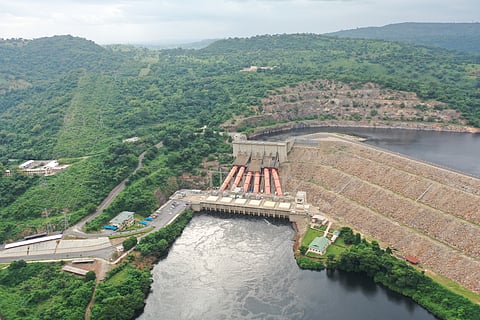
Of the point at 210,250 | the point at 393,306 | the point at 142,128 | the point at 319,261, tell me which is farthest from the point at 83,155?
the point at 393,306

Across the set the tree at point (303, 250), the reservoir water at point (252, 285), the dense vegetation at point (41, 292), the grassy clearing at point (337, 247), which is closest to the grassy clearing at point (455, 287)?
the reservoir water at point (252, 285)

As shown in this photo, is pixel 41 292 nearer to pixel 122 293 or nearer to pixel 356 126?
pixel 122 293

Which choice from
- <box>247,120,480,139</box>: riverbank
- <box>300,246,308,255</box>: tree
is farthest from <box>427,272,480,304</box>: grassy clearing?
<box>247,120,480,139</box>: riverbank

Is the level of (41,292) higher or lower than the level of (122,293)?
higher

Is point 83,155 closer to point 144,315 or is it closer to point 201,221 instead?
point 201,221

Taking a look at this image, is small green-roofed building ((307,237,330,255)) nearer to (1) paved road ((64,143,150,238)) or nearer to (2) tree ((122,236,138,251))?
(2) tree ((122,236,138,251))

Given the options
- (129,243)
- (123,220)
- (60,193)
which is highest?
(60,193)

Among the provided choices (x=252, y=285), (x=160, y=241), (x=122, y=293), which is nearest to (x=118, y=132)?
(x=160, y=241)
